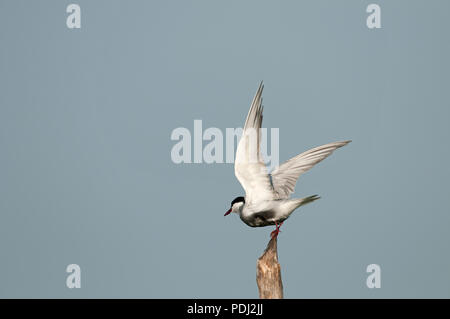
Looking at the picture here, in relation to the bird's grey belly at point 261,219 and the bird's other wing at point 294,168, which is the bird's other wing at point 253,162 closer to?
the bird's grey belly at point 261,219

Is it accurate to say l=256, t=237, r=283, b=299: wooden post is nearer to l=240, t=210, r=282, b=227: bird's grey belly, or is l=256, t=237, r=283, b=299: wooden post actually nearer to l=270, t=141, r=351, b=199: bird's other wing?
l=240, t=210, r=282, b=227: bird's grey belly

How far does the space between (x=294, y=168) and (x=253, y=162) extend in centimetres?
188

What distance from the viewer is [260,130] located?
34.3 ft

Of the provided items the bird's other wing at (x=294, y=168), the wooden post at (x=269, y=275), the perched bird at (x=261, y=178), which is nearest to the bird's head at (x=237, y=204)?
the perched bird at (x=261, y=178)

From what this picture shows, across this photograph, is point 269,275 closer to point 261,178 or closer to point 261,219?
point 261,219

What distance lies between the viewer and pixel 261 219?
36.7 feet

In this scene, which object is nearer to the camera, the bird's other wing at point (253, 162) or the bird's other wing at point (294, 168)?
the bird's other wing at point (253, 162)

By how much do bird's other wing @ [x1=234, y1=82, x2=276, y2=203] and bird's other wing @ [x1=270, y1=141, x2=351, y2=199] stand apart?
0.91 meters

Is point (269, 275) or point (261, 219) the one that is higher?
point (261, 219)

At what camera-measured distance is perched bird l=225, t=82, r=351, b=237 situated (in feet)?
34.3

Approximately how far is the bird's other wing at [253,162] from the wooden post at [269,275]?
110cm

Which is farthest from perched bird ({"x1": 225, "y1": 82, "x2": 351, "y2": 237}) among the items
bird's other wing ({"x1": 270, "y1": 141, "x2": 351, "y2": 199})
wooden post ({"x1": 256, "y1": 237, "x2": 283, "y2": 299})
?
wooden post ({"x1": 256, "y1": 237, "x2": 283, "y2": 299})

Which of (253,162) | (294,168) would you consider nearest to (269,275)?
(253,162)

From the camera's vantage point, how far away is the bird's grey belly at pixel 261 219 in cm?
1106
